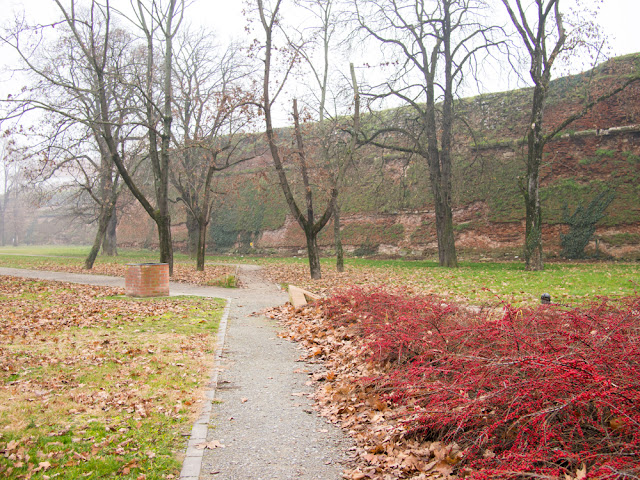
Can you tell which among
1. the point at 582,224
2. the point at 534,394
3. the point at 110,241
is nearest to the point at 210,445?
the point at 534,394

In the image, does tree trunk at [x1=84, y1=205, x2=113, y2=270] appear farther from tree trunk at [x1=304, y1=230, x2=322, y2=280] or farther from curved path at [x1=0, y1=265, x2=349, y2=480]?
curved path at [x1=0, y1=265, x2=349, y2=480]

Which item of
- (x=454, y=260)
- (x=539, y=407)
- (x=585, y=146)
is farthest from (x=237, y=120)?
(x=539, y=407)

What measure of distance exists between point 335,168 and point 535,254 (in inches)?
523

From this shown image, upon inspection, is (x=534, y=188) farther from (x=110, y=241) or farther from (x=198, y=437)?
(x=110, y=241)

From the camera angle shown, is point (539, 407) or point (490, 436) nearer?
point (539, 407)

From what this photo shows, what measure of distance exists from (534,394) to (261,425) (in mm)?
2529

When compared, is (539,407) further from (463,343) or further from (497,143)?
(497,143)

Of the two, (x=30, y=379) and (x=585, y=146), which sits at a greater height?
(x=585, y=146)

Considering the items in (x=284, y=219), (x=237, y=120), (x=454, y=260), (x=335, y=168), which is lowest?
(x=454, y=260)

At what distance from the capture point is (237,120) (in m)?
23.8

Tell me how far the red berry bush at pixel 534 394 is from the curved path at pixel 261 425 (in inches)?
29.9

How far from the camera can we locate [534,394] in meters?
3.31

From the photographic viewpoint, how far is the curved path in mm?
3789

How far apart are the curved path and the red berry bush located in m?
0.76
